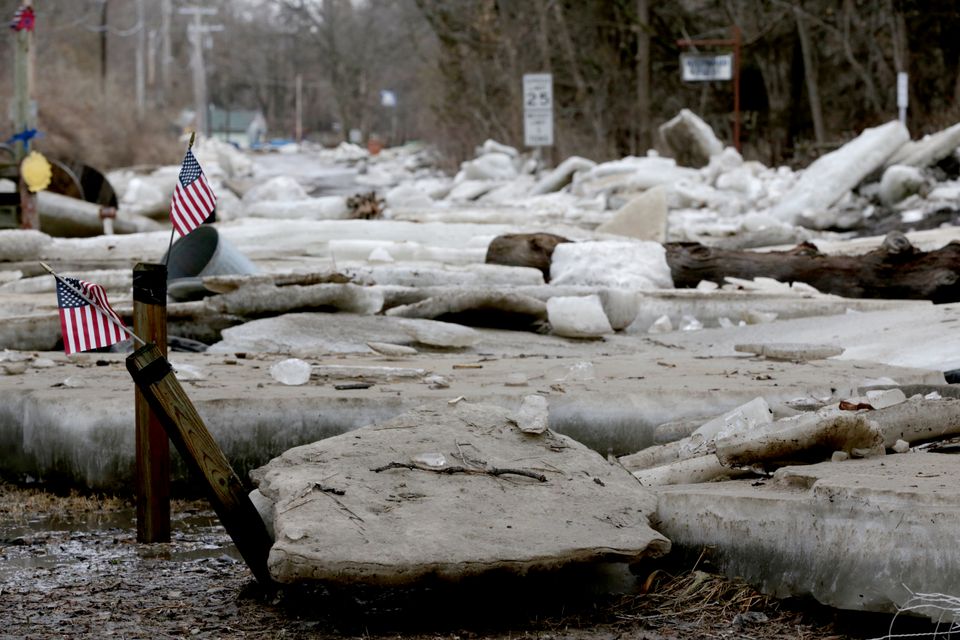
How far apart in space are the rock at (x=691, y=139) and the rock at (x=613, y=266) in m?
11.7

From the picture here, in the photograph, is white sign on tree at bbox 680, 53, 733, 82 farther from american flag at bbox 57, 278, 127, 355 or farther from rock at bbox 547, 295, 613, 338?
american flag at bbox 57, 278, 127, 355

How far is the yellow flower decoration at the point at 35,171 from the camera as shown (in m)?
12.4

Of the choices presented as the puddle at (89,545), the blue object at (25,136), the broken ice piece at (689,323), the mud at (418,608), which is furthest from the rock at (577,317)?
the blue object at (25,136)

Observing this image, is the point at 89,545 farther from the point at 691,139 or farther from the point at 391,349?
the point at 691,139

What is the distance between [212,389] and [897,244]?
15.9ft

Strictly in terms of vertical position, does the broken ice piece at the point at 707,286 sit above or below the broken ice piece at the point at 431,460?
above

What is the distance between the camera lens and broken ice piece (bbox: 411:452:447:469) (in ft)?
11.6

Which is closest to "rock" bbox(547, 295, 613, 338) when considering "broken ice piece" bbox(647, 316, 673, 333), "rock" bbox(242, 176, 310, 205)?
"broken ice piece" bbox(647, 316, 673, 333)

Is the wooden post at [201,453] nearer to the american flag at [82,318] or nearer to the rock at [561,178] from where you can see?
the american flag at [82,318]

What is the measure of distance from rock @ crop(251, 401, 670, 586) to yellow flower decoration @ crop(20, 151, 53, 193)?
Result: 9410mm

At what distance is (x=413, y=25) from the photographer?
142ft

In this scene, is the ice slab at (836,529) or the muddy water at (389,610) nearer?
the ice slab at (836,529)

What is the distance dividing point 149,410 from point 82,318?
40cm

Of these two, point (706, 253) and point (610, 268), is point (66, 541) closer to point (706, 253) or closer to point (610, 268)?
point (610, 268)
